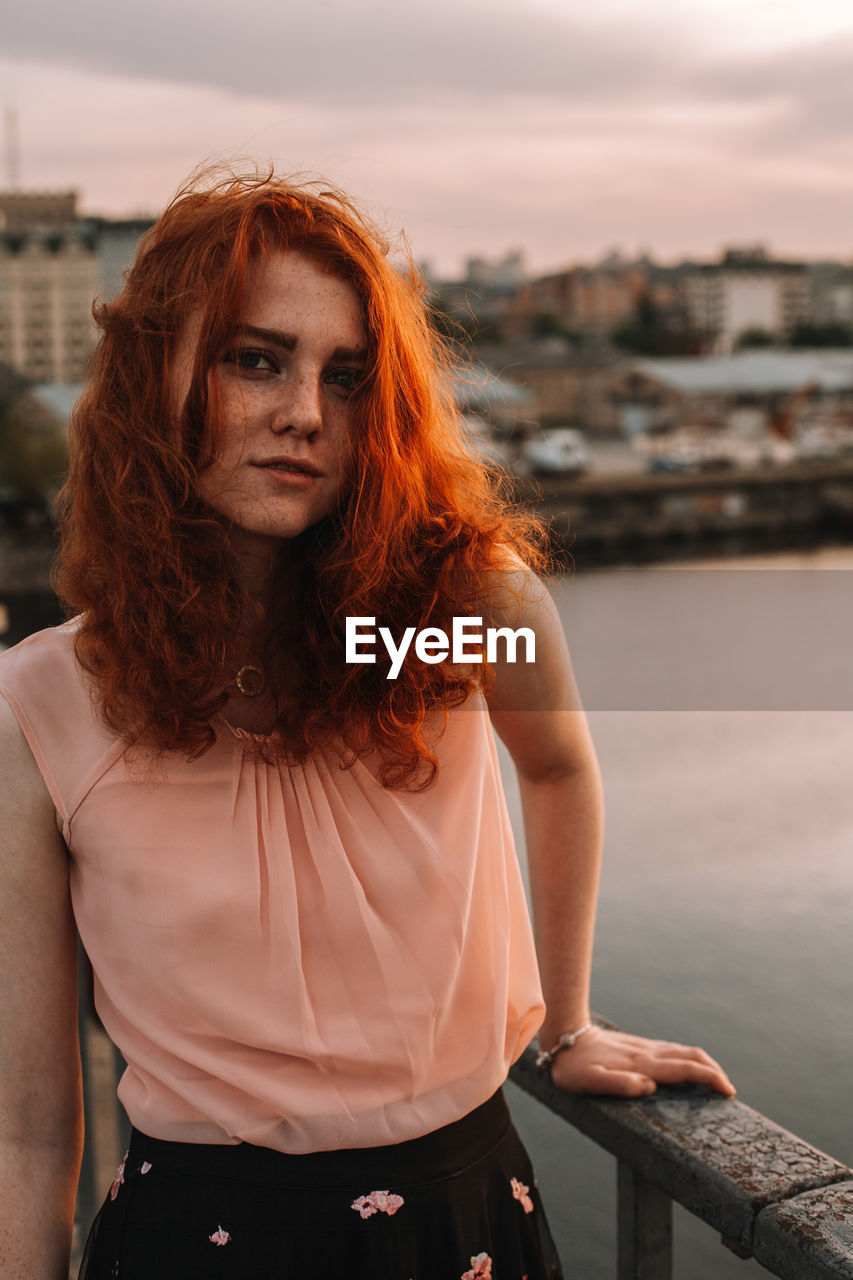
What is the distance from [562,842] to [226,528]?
371 millimetres

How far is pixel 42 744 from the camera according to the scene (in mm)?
792

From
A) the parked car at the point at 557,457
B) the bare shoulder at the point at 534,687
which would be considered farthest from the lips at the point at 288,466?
the parked car at the point at 557,457

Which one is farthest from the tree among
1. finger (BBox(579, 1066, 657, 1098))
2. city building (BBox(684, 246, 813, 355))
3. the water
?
city building (BBox(684, 246, 813, 355))

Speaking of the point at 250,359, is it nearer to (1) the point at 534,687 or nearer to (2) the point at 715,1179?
(1) the point at 534,687

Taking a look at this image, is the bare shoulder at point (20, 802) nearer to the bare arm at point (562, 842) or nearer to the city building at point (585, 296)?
the bare arm at point (562, 842)

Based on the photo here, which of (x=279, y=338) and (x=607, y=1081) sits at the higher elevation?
(x=279, y=338)

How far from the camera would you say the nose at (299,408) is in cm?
81

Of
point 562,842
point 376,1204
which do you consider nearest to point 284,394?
point 562,842

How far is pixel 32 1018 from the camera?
0.80 meters

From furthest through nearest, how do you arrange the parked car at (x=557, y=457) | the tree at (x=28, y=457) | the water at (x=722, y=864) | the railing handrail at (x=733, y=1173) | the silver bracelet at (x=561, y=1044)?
the parked car at (x=557, y=457), the tree at (x=28, y=457), the water at (x=722, y=864), the silver bracelet at (x=561, y=1044), the railing handrail at (x=733, y=1173)

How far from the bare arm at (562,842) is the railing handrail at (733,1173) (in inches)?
0.8

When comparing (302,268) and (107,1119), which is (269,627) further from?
(107,1119)

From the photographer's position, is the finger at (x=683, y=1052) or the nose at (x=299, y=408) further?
the finger at (x=683, y=1052)

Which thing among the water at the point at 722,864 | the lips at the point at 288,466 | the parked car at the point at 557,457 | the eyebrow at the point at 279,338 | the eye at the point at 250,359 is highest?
the eyebrow at the point at 279,338
